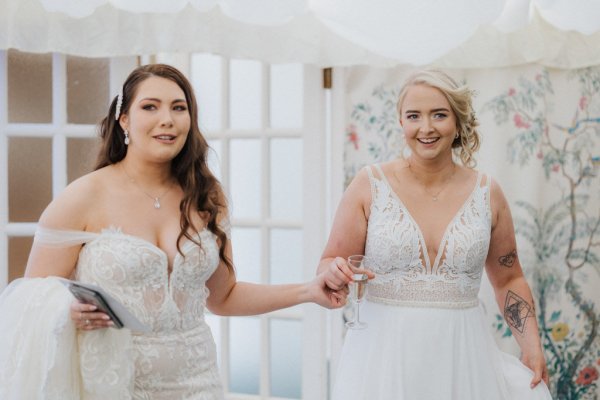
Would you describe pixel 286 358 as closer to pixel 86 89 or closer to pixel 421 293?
pixel 421 293

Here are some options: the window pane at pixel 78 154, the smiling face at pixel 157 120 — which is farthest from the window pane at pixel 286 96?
the smiling face at pixel 157 120

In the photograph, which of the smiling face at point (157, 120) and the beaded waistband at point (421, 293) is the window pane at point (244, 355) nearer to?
the beaded waistband at point (421, 293)

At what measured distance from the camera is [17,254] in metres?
3.32

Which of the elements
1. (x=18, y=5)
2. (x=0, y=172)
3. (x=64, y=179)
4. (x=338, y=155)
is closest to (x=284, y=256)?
(x=338, y=155)

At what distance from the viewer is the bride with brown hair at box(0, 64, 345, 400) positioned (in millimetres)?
1804

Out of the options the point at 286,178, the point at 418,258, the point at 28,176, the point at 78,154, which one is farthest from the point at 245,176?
the point at 418,258

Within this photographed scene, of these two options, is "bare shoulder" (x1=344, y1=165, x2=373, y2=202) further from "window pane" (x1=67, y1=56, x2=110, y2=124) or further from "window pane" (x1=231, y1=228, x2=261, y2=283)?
"window pane" (x1=67, y1=56, x2=110, y2=124)

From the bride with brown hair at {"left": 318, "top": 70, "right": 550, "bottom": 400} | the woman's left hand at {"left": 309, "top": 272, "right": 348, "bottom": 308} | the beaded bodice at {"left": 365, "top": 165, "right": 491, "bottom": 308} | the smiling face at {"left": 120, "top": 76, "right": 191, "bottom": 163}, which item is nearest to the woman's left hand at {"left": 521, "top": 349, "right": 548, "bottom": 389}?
the bride with brown hair at {"left": 318, "top": 70, "right": 550, "bottom": 400}

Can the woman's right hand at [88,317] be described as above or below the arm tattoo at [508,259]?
below

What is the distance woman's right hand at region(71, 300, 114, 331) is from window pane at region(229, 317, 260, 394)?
170 centimetres

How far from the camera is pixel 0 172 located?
3.26m

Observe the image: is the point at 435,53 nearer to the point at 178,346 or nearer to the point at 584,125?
the point at 584,125

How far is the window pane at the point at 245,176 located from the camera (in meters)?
3.41

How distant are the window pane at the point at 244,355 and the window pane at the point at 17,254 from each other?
38.0 inches
